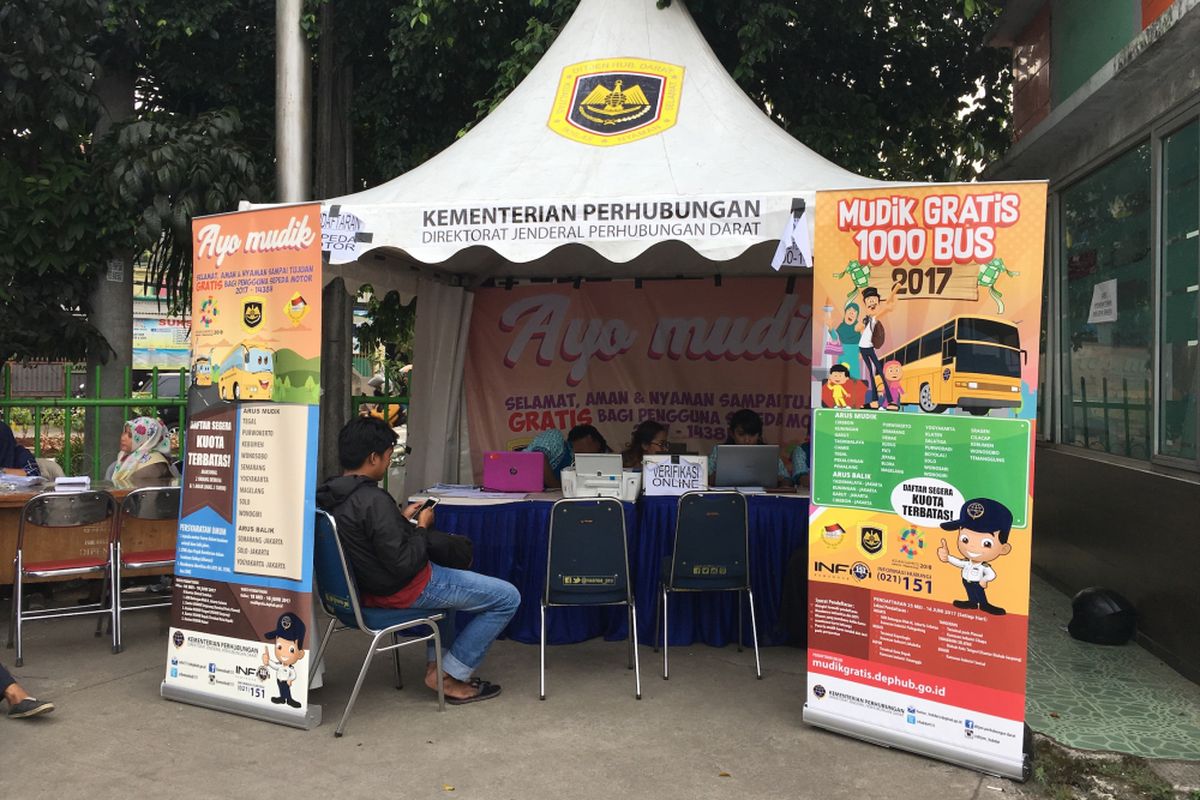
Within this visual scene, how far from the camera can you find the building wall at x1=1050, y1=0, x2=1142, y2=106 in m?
5.81

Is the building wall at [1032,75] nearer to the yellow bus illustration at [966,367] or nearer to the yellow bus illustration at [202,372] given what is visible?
the yellow bus illustration at [966,367]

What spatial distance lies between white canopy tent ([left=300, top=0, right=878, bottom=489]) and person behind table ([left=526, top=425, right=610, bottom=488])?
1324 millimetres

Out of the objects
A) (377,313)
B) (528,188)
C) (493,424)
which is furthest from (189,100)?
(528,188)

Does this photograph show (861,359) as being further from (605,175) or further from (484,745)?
(484,745)

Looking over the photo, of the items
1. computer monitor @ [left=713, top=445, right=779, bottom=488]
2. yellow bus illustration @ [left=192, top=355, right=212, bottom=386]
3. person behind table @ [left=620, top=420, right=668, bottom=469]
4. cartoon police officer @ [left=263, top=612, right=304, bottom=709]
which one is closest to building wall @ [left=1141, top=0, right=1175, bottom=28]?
computer monitor @ [left=713, top=445, right=779, bottom=488]

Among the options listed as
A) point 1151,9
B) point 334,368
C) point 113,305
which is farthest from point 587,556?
point 113,305

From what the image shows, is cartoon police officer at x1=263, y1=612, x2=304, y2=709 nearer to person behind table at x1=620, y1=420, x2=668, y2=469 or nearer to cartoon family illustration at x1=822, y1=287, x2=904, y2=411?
cartoon family illustration at x1=822, y1=287, x2=904, y2=411

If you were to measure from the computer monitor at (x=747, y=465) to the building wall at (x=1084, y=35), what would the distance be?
10.7 ft

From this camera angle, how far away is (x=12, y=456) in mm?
5984

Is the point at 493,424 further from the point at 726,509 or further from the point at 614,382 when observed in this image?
the point at 726,509

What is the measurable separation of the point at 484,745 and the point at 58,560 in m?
2.99

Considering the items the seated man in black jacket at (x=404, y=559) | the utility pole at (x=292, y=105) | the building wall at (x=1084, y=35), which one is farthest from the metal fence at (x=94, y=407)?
the building wall at (x=1084, y=35)

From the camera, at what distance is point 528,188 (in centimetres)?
480

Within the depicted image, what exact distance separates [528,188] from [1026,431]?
2.60 metres
